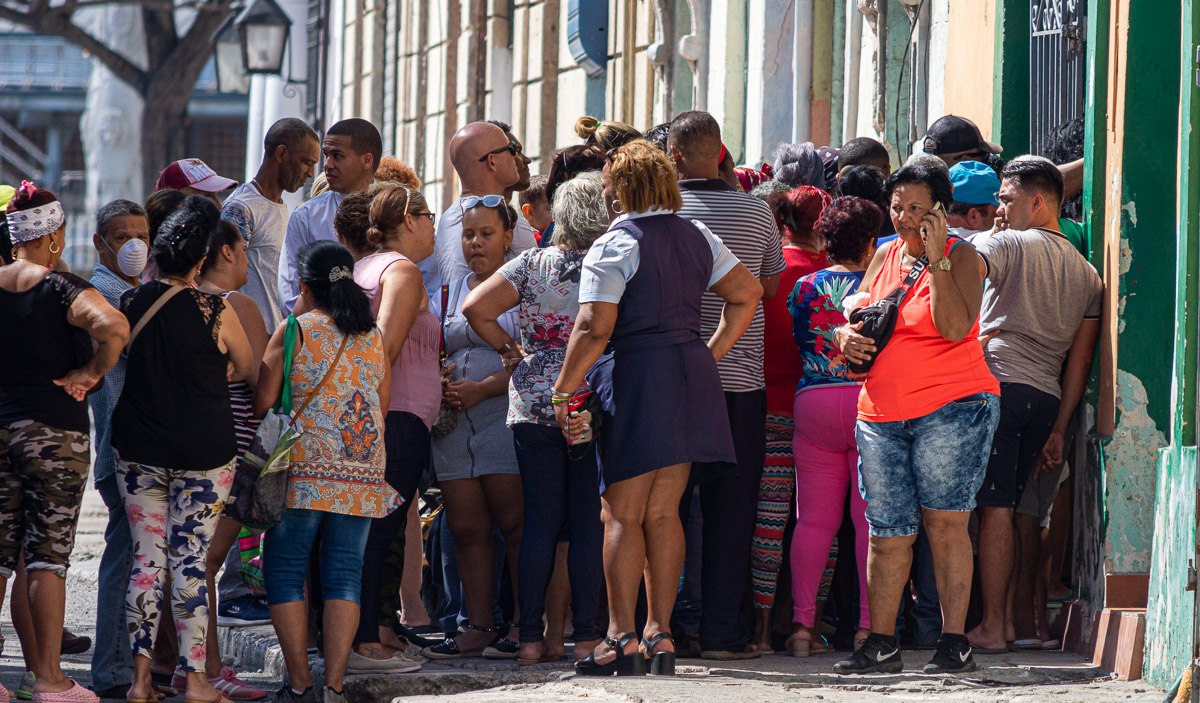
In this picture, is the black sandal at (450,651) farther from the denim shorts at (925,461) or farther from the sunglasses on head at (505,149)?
the sunglasses on head at (505,149)

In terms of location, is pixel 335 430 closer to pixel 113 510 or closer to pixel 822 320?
pixel 113 510

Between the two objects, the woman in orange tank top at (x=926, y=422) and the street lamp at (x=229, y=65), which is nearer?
the woman in orange tank top at (x=926, y=422)

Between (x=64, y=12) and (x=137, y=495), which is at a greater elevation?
(x=64, y=12)

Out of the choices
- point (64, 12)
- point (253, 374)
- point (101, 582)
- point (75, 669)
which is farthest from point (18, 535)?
point (64, 12)

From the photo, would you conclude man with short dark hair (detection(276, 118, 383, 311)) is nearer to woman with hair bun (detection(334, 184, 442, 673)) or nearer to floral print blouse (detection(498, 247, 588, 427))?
woman with hair bun (detection(334, 184, 442, 673))

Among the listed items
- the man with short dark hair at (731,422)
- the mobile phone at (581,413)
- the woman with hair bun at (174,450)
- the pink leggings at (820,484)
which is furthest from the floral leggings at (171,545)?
the pink leggings at (820,484)

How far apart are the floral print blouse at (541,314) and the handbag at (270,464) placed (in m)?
0.71

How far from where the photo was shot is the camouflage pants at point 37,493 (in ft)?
17.8

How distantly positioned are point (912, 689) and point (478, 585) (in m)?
1.79

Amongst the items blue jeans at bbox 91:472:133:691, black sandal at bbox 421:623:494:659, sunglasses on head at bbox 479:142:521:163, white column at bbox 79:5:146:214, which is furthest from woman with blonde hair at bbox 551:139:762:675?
white column at bbox 79:5:146:214

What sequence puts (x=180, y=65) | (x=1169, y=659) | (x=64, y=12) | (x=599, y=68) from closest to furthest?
(x=1169, y=659) → (x=599, y=68) → (x=64, y=12) → (x=180, y=65)

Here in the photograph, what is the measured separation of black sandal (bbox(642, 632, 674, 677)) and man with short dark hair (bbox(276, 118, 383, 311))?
2206 mm

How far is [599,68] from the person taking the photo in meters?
14.7

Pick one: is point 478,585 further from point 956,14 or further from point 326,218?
point 956,14
